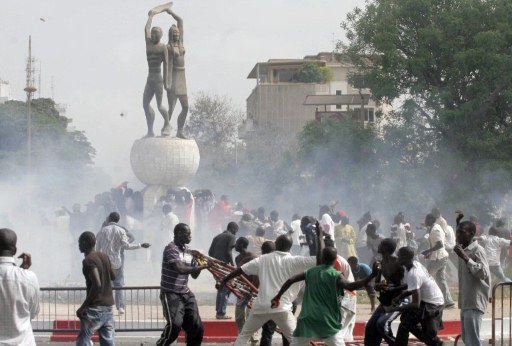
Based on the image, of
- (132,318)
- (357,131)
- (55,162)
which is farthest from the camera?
(55,162)

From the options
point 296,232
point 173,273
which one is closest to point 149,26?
point 296,232

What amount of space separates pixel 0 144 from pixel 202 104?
40.6 feet

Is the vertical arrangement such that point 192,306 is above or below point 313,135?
below

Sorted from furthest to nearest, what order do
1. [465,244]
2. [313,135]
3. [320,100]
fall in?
[320,100] < [313,135] < [465,244]

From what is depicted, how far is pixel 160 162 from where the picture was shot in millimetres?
26625

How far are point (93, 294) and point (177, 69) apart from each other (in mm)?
16423

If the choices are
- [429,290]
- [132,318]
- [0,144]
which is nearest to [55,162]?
[0,144]

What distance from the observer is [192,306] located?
1084 centimetres

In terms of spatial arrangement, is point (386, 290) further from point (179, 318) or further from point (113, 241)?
point (113, 241)

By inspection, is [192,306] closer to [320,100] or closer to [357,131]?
[357,131]

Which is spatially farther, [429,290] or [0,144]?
[0,144]

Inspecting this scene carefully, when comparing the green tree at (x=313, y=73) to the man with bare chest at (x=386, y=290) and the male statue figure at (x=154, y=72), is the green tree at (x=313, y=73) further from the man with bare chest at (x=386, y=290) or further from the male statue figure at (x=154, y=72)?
the man with bare chest at (x=386, y=290)

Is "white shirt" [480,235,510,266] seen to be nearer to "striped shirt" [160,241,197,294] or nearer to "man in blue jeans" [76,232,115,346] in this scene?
"striped shirt" [160,241,197,294]

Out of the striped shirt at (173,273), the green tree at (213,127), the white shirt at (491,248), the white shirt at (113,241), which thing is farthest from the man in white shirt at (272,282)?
the green tree at (213,127)
